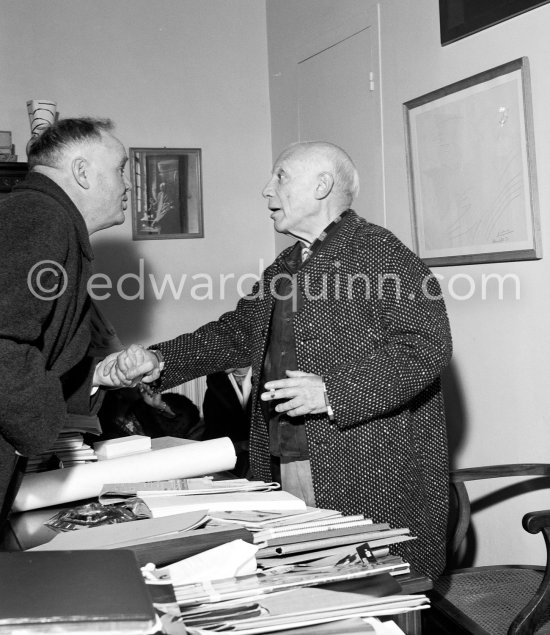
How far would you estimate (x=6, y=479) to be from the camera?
60.1 inches

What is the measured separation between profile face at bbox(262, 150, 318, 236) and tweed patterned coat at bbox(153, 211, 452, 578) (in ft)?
0.56

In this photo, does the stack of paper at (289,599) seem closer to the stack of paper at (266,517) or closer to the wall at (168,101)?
the stack of paper at (266,517)

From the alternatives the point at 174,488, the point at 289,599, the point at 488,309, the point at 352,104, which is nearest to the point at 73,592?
the point at 289,599

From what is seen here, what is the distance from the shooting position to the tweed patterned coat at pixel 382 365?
2193mm

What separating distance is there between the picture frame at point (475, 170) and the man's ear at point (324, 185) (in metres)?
0.84

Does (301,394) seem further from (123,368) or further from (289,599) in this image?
(289,599)

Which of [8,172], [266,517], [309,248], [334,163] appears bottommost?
[266,517]

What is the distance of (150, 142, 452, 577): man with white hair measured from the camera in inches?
84.3

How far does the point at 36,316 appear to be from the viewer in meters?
1.52

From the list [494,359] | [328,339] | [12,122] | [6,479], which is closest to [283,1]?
[12,122]

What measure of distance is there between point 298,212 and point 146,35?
2724 millimetres

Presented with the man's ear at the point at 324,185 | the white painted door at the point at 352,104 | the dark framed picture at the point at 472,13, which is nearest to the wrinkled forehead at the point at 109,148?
the man's ear at the point at 324,185

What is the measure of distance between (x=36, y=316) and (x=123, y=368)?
0.74m

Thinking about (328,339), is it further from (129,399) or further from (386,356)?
(129,399)
